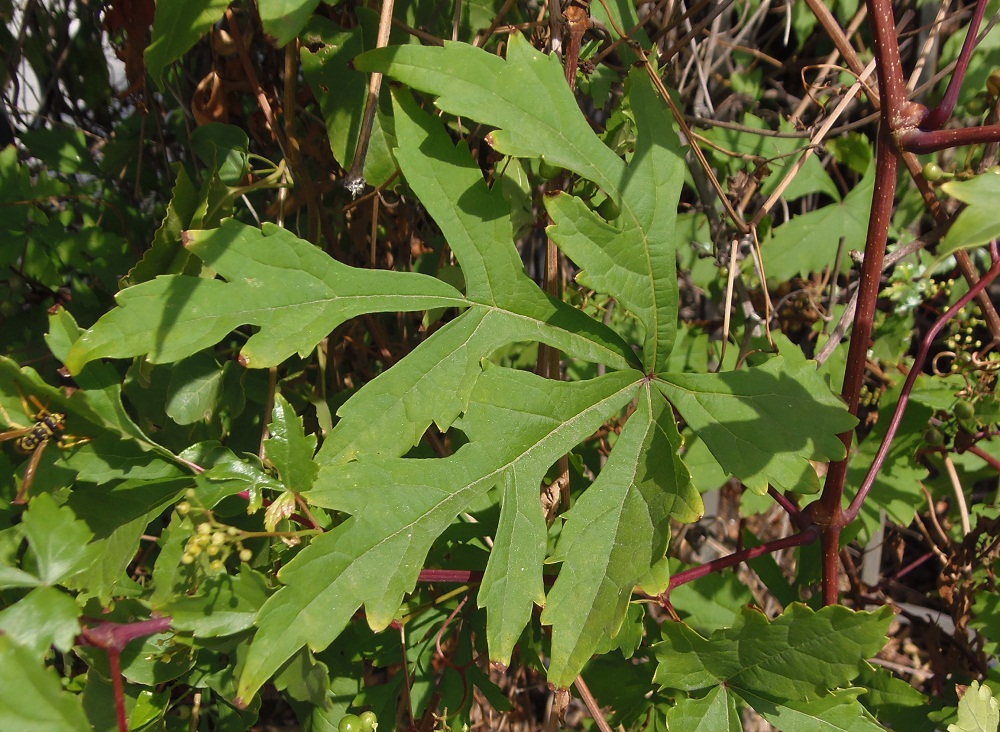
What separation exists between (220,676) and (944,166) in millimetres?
2464

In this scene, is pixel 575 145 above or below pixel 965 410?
above

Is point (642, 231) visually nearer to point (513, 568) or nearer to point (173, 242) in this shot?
point (513, 568)

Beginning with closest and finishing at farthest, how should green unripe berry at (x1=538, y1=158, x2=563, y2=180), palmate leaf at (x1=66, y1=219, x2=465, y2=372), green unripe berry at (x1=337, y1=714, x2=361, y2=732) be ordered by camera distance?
palmate leaf at (x1=66, y1=219, x2=465, y2=372) → green unripe berry at (x1=337, y1=714, x2=361, y2=732) → green unripe berry at (x1=538, y1=158, x2=563, y2=180)

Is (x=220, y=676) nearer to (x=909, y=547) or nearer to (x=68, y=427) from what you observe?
(x=68, y=427)

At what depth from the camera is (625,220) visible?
1.35 metres

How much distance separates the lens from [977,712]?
1321mm

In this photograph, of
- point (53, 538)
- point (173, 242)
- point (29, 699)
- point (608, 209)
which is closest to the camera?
point (29, 699)

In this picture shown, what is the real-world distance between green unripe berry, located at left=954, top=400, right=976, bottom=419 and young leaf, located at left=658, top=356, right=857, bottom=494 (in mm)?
734

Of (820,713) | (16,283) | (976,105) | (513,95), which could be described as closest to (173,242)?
(513,95)

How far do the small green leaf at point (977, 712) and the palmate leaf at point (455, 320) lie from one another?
887mm

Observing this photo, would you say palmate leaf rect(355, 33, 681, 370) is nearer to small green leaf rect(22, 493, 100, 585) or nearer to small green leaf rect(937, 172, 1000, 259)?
small green leaf rect(937, 172, 1000, 259)

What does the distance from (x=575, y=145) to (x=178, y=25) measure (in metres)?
0.70

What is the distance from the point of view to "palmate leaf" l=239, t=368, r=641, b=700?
111cm

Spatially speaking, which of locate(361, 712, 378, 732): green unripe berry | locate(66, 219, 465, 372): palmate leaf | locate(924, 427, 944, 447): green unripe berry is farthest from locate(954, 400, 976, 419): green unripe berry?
locate(361, 712, 378, 732): green unripe berry
